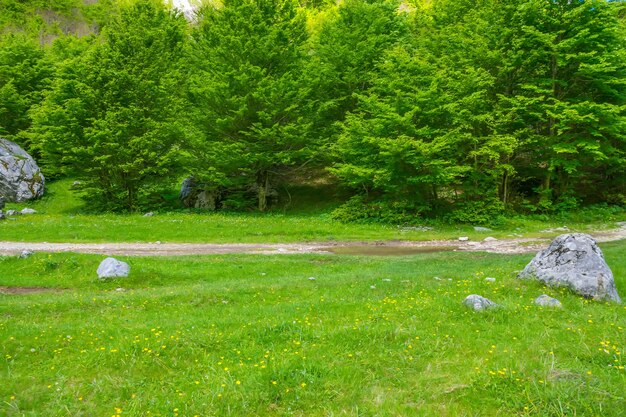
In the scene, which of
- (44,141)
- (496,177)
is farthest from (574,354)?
(44,141)

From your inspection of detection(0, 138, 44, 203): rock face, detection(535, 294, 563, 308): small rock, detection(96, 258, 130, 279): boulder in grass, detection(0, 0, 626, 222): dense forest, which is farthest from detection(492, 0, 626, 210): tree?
detection(0, 138, 44, 203): rock face

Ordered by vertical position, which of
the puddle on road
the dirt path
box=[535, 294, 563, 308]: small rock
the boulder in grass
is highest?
box=[535, 294, 563, 308]: small rock

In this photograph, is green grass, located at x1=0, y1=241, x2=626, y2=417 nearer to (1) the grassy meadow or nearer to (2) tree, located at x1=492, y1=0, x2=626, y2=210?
(1) the grassy meadow

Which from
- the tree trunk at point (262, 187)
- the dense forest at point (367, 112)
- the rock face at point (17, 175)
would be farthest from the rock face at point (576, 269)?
the rock face at point (17, 175)

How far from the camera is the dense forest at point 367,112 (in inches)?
1047

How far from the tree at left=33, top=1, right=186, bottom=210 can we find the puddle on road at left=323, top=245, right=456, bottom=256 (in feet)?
58.3

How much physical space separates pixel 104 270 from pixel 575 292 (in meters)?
14.6

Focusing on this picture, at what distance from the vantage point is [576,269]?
9.88 m

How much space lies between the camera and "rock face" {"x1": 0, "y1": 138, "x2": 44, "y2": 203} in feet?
120

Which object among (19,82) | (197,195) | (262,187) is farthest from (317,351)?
(19,82)

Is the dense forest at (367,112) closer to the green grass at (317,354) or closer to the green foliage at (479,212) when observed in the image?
the green foliage at (479,212)

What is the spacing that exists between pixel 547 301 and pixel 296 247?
13.4 meters

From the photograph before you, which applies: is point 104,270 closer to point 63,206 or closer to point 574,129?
point 63,206

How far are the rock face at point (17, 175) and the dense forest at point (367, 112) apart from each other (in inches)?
199
